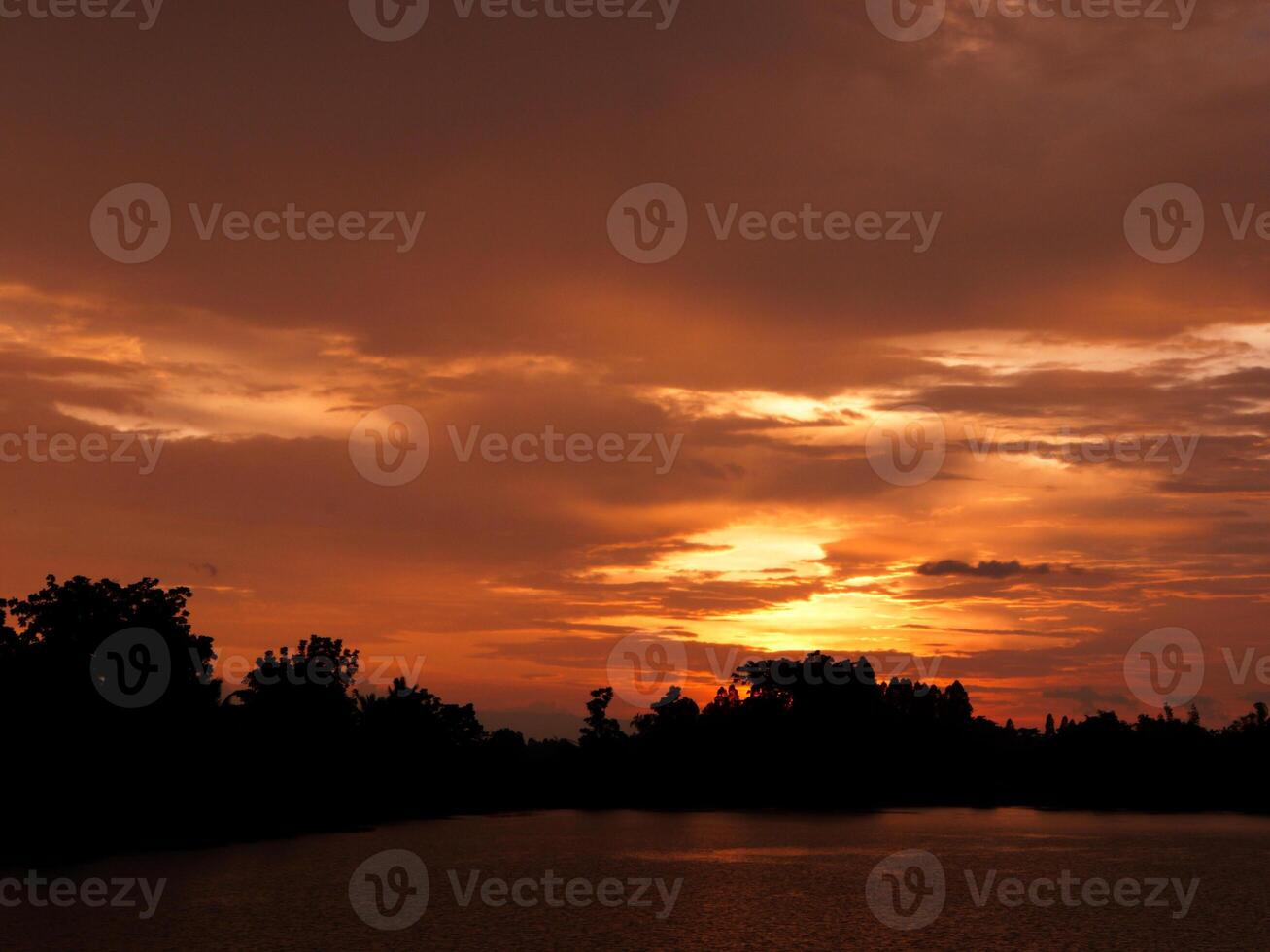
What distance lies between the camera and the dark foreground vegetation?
78.4m

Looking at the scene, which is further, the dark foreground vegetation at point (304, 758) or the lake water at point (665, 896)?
the dark foreground vegetation at point (304, 758)

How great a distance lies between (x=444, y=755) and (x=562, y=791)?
22654mm

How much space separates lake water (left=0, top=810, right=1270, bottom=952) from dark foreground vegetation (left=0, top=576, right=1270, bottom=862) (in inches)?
307

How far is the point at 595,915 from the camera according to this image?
53.6 m

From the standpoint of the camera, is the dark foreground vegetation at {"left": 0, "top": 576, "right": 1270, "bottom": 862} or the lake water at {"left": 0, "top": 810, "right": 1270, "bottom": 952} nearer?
the lake water at {"left": 0, "top": 810, "right": 1270, "bottom": 952}

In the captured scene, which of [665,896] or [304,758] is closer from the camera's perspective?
[665,896]

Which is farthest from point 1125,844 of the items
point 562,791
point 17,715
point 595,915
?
point 562,791

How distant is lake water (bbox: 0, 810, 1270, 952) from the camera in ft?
155

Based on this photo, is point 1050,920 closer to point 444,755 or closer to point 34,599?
point 34,599

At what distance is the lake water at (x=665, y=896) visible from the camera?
4728 cm

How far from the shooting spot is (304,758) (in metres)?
120

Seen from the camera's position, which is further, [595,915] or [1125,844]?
[1125,844]

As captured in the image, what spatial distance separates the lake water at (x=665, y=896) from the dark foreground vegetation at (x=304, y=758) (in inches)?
307

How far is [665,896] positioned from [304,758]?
67720mm
